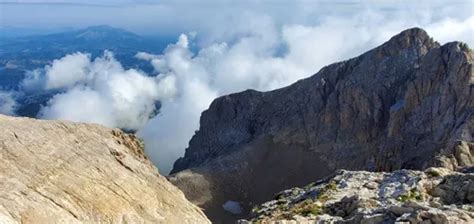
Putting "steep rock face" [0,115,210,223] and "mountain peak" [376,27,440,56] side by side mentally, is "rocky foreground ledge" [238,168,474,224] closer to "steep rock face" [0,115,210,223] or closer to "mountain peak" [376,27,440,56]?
"steep rock face" [0,115,210,223]

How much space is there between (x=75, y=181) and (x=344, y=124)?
440 ft

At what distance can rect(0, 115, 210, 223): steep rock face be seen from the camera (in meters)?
29.8

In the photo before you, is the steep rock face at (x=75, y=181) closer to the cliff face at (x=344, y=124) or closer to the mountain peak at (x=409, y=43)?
the cliff face at (x=344, y=124)

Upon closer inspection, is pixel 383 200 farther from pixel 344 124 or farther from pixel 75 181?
pixel 344 124

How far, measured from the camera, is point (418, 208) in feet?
126

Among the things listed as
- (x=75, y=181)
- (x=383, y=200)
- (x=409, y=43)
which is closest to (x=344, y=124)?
(x=409, y=43)

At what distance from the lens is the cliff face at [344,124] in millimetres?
133625

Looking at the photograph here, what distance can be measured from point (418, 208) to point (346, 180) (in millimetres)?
30057

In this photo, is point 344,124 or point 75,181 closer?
point 75,181

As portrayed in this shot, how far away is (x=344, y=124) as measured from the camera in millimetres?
161625

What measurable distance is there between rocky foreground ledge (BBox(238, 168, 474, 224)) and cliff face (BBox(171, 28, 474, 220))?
5680 centimetres

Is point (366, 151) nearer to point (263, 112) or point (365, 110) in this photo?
point (365, 110)

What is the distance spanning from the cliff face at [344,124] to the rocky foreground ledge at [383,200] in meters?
56.8

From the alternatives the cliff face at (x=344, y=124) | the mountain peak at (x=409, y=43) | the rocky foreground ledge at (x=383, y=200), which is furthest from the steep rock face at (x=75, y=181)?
the mountain peak at (x=409, y=43)
